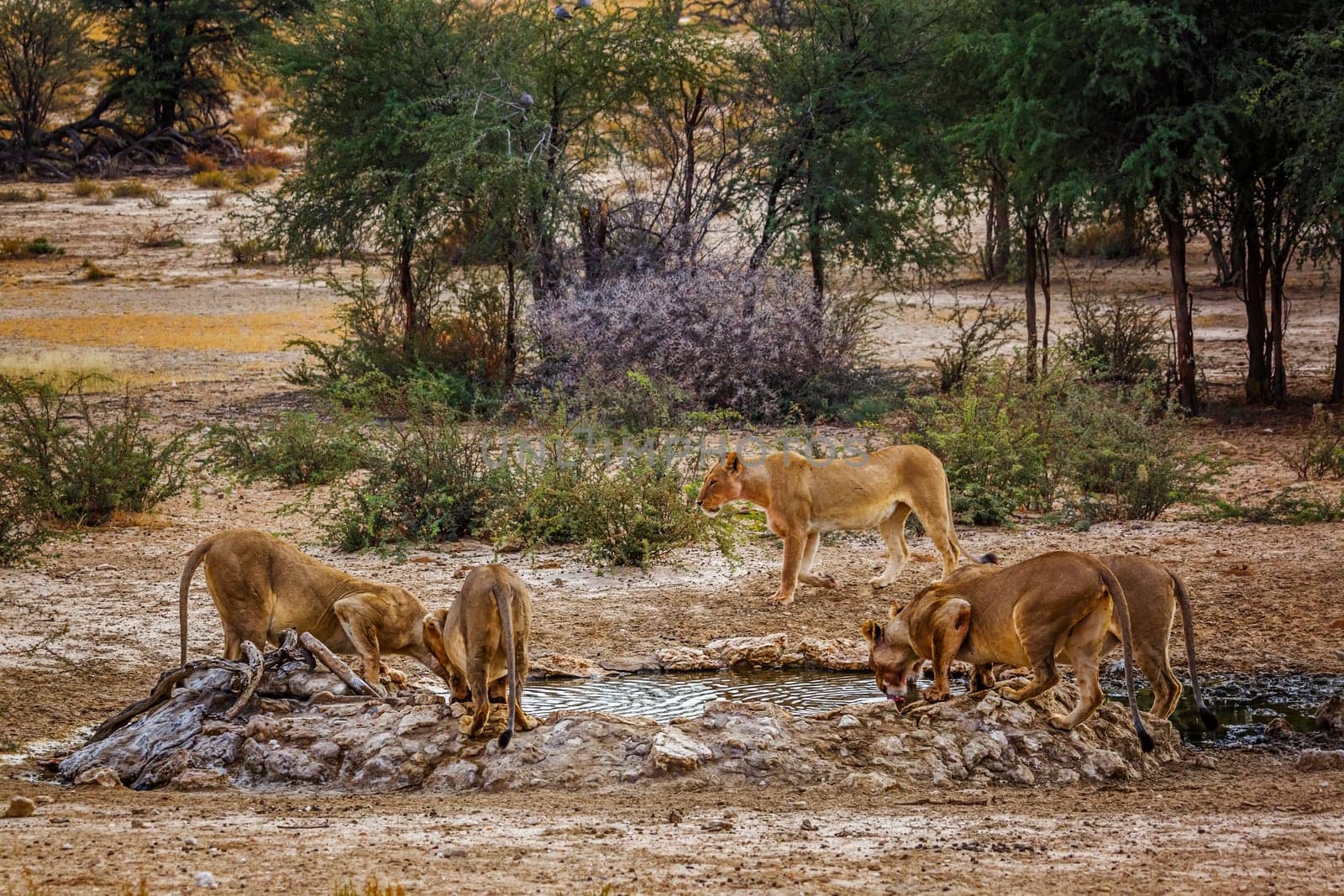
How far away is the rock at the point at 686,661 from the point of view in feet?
29.9

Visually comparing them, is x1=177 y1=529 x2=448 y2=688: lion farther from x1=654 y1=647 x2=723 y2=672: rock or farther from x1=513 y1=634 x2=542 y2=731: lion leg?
x1=654 y1=647 x2=723 y2=672: rock

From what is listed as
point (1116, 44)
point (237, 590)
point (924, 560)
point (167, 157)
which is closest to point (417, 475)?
point (924, 560)

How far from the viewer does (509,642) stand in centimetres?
665

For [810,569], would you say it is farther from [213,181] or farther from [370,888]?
[213,181]

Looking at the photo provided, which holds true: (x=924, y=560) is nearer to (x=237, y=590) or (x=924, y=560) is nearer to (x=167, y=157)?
(x=237, y=590)

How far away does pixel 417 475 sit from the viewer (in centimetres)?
1291

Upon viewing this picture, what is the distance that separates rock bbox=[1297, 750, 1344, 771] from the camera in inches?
268

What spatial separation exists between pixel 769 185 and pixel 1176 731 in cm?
1545

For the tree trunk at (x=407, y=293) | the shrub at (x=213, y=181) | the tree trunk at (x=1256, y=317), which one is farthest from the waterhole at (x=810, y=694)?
the shrub at (x=213, y=181)

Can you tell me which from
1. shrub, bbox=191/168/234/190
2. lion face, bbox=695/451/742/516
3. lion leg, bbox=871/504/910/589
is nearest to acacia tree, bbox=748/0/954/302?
lion leg, bbox=871/504/910/589

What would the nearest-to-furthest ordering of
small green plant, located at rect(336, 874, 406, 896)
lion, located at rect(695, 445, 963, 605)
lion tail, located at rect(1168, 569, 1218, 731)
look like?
small green plant, located at rect(336, 874, 406, 896) < lion tail, located at rect(1168, 569, 1218, 731) < lion, located at rect(695, 445, 963, 605)

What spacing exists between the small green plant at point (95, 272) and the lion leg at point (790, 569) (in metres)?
24.3

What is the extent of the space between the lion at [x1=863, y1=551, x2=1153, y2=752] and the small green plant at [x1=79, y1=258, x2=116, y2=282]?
2711 cm

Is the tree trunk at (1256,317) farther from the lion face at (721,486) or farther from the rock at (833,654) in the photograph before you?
the rock at (833,654)
